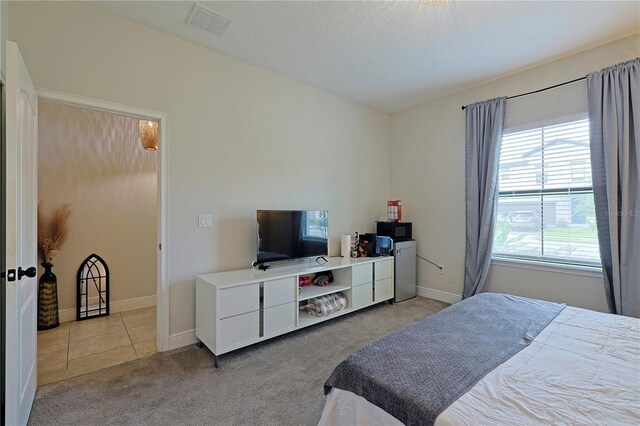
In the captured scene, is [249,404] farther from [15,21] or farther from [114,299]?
[15,21]

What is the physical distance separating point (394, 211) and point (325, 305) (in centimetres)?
181

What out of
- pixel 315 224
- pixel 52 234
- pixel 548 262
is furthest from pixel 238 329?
pixel 548 262

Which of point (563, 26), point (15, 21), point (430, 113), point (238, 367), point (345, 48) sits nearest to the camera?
point (15, 21)

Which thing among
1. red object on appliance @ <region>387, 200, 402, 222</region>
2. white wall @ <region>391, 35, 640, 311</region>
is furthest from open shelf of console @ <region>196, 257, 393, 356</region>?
white wall @ <region>391, 35, 640, 311</region>

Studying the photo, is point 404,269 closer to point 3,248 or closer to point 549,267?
point 549,267

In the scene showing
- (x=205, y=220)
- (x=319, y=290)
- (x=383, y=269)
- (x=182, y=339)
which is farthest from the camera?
(x=383, y=269)

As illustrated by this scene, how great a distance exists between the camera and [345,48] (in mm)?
2842

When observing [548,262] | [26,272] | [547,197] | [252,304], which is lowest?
[252,304]

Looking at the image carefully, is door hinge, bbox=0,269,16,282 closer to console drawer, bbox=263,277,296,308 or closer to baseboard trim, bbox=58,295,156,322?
A: console drawer, bbox=263,277,296,308

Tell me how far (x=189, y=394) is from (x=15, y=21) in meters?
2.77

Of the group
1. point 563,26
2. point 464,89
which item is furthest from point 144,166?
point 563,26

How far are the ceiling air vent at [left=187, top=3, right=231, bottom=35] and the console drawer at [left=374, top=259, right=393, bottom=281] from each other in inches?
115

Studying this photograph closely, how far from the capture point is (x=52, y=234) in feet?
10.3

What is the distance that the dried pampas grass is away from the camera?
10.0 ft
